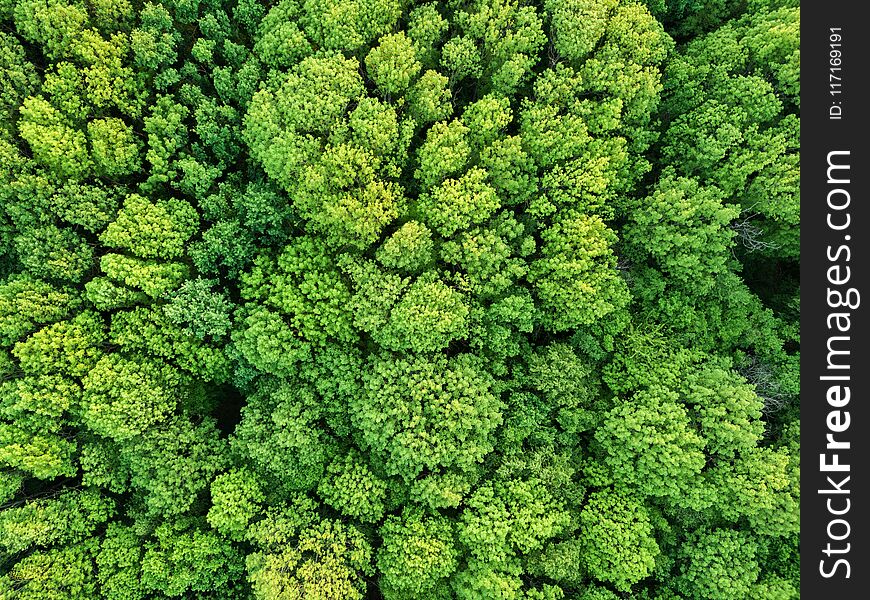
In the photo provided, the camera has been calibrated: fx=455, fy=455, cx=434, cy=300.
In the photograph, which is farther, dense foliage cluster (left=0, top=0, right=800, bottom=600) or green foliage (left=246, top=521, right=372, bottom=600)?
dense foliage cluster (left=0, top=0, right=800, bottom=600)

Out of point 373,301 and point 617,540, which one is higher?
point 373,301

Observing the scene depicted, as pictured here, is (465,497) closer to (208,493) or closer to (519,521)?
(519,521)

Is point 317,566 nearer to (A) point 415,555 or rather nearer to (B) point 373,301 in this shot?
(A) point 415,555
